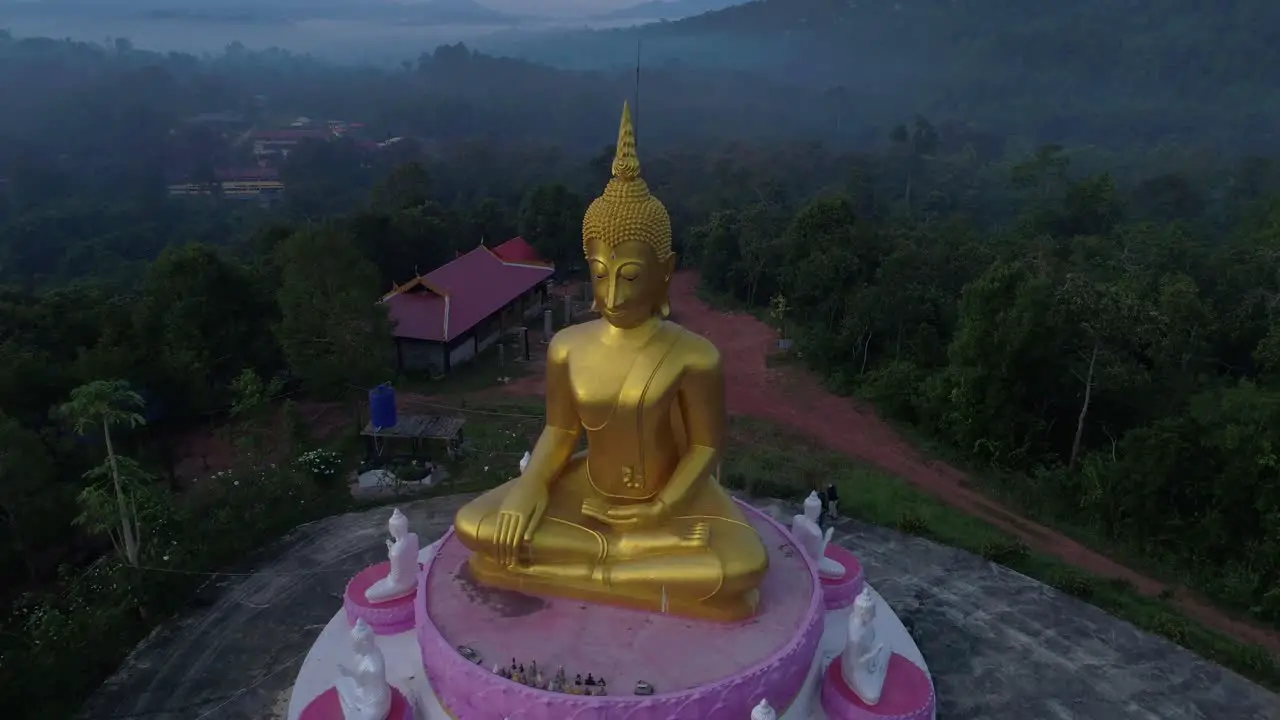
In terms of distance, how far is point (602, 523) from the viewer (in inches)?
352

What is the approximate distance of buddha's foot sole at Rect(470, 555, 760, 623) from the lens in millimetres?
8367

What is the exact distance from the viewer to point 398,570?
32.5 feet

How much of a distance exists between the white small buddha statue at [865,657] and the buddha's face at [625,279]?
138 inches

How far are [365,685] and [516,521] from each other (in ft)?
6.33

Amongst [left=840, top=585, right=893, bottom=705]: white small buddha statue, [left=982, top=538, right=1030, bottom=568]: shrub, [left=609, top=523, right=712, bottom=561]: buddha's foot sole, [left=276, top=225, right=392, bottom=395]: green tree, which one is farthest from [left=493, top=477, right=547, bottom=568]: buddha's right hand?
[left=276, top=225, right=392, bottom=395]: green tree

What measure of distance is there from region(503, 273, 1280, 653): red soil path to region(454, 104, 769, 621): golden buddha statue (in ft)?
25.7

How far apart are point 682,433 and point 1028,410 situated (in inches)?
454

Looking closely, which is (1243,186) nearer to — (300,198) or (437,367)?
(437,367)

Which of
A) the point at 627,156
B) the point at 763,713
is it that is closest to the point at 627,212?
the point at 627,156

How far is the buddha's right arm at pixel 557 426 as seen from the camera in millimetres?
8977

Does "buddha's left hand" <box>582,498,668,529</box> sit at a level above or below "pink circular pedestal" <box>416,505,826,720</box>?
above

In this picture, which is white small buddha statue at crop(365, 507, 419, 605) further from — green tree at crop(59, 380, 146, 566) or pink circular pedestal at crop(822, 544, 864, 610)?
pink circular pedestal at crop(822, 544, 864, 610)

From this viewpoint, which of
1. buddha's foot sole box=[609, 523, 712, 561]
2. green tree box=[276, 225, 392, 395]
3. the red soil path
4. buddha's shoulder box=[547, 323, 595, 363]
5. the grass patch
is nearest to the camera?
buddha's foot sole box=[609, 523, 712, 561]

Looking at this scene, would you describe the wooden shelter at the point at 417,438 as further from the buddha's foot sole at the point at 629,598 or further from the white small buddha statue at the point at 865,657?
the white small buddha statue at the point at 865,657
